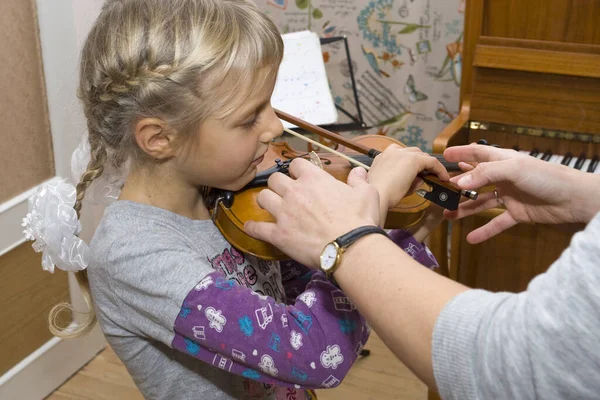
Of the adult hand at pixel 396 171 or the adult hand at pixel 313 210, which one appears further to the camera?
the adult hand at pixel 396 171

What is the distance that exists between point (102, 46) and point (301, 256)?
1.51ft

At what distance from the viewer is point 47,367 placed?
221cm

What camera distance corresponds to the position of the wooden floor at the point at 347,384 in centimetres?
221

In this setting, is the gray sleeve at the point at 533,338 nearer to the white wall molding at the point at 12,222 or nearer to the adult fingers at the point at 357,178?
the adult fingers at the point at 357,178

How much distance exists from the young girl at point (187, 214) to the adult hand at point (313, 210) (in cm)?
12

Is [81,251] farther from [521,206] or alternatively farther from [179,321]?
[521,206]

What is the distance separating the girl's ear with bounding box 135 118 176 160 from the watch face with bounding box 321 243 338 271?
0.37 meters

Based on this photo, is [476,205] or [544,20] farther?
[544,20]

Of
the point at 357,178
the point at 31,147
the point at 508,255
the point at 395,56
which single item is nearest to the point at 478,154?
the point at 357,178

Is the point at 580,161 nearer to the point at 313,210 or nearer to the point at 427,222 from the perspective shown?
the point at 427,222

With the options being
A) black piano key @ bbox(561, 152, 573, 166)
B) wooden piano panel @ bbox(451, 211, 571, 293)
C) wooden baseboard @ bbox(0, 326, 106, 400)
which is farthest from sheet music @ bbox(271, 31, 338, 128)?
wooden baseboard @ bbox(0, 326, 106, 400)

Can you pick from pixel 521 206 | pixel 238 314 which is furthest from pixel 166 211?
pixel 521 206

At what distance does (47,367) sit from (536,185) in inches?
66.4

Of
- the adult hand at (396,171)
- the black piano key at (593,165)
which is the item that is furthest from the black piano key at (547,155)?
the adult hand at (396,171)
